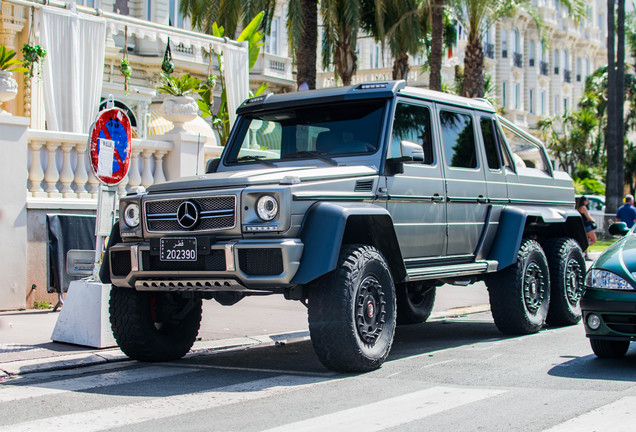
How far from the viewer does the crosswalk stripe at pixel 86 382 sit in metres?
6.59

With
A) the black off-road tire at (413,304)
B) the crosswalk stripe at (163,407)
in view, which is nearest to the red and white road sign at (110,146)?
the crosswalk stripe at (163,407)

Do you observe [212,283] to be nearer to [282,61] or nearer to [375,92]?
[375,92]

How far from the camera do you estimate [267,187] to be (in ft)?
22.5

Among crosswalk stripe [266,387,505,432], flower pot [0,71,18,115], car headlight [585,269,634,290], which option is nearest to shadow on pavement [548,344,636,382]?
car headlight [585,269,634,290]

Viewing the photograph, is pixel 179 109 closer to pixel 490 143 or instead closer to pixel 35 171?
pixel 35 171

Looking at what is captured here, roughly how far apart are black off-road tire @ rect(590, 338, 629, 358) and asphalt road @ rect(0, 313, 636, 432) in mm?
98

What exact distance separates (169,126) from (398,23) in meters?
8.39

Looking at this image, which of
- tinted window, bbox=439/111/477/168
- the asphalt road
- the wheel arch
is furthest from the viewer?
the wheel arch

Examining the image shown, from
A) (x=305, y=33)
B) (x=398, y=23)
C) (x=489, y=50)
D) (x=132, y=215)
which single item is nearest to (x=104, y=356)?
(x=132, y=215)

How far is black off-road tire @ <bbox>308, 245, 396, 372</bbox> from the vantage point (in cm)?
682

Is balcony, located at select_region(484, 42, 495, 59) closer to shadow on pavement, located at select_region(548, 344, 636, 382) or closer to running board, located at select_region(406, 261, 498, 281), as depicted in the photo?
running board, located at select_region(406, 261, 498, 281)

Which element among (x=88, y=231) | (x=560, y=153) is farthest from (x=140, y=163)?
(x=560, y=153)

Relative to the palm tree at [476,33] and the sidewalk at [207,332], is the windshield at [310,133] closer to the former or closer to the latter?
the sidewalk at [207,332]

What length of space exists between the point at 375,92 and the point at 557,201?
12.4ft
